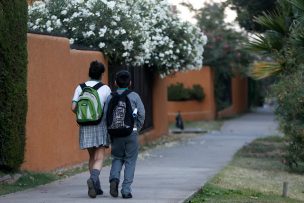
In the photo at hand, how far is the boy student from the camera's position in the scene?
9.26 meters

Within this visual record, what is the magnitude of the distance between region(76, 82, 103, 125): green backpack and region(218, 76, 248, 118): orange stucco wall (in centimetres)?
2534

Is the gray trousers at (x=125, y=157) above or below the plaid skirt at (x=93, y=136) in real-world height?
below

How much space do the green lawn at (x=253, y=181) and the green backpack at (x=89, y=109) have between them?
162cm

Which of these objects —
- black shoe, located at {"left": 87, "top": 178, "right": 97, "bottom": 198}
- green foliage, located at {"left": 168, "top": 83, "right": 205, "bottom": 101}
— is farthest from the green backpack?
green foliage, located at {"left": 168, "top": 83, "right": 205, "bottom": 101}

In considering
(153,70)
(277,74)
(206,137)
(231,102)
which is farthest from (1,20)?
(231,102)

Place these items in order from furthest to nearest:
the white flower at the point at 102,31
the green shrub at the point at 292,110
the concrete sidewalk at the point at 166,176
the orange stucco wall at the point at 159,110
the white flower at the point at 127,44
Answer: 1. the orange stucco wall at the point at 159,110
2. the white flower at the point at 127,44
3. the white flower at the point at 102,31
4. the green shrub at the point at 292,110
5. the concrete sidewalk at the point at 166,176

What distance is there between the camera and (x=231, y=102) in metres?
37.9

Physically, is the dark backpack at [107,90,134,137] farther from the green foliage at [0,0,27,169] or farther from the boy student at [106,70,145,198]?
the green foliage at [0,0,27,169]

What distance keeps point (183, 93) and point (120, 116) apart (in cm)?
2273

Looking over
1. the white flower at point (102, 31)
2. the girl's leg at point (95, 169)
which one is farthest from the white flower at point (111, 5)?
the girl's leg at point (95, 169)

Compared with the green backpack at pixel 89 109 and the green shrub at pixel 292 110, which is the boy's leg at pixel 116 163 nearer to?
the green backpack at pixel 89 109

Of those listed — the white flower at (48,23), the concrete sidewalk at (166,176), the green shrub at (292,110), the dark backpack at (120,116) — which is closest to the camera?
the dark backpack at (120,116)

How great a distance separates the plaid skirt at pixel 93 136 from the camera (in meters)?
9.42

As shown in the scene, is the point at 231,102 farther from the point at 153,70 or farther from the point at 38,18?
the point at 38,18
